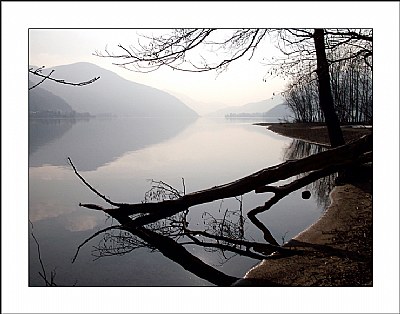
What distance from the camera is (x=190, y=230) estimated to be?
Result: 3.46 m

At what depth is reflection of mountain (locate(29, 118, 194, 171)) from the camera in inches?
128

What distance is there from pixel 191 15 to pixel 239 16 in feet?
1.03

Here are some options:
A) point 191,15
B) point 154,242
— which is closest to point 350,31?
point 191,15

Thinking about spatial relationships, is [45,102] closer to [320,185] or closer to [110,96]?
[110,96]

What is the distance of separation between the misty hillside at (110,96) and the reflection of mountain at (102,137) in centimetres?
9

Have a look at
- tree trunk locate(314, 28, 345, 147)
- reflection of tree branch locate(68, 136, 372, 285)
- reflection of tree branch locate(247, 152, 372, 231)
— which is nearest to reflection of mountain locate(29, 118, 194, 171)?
reflection of tree branch locate(68, 136, 372, 285)

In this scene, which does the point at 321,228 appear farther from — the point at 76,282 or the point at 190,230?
the point at 76,282

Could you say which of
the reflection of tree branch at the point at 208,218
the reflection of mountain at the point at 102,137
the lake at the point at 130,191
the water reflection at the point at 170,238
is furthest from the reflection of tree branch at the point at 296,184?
the reflection of mountain at the point at 102,137

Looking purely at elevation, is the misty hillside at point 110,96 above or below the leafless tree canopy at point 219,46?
below

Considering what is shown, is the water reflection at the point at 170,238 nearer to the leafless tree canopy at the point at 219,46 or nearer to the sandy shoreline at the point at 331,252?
the sandy shoreline at the point at 331,252

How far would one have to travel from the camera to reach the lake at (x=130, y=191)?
2.93m

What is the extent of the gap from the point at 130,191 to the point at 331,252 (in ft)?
5.64

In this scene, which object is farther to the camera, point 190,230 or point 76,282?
point 190,230

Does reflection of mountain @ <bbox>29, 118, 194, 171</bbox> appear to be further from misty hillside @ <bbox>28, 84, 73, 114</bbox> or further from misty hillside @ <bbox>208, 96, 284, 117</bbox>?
misty hillside @ <bbox>208, 96, 284, 117</bbox>
